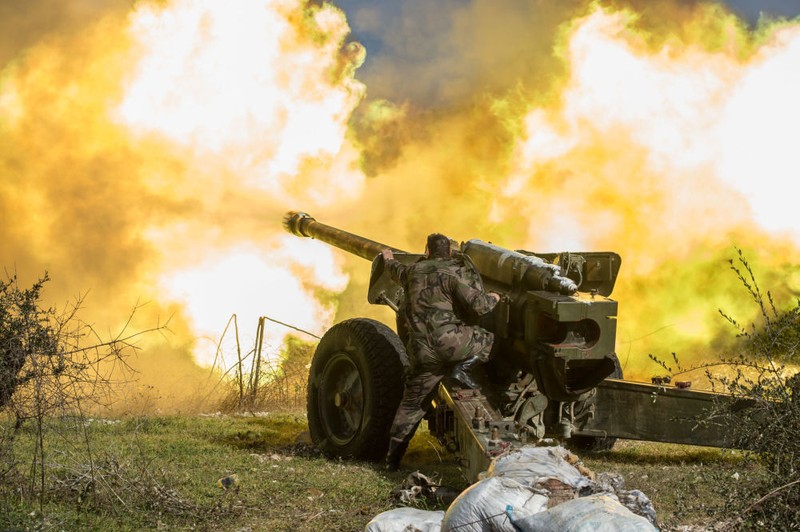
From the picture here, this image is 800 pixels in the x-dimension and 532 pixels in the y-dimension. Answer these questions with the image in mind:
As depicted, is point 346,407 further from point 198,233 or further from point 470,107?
point 470,107

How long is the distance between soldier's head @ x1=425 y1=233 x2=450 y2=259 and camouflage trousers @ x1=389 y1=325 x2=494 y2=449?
0.61 metres

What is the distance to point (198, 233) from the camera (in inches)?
606

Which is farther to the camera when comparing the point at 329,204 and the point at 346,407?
the point at 329,204

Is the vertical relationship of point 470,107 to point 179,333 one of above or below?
above

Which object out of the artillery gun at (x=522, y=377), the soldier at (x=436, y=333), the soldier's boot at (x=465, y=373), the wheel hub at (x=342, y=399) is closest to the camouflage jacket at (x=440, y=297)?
the soldier at (x=436, y=333)

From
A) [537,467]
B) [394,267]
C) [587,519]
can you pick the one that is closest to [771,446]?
[537,467]

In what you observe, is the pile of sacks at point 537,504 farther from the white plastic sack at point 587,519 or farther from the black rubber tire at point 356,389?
the black rubber tire at point 356,389

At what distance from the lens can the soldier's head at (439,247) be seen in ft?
26.4

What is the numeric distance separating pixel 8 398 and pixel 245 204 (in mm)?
9609

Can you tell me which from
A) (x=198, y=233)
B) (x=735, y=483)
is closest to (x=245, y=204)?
(x=198, y=233)

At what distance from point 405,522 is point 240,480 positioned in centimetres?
219

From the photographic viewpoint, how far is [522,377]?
8336 mm

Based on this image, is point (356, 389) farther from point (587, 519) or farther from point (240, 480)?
point (587, 519)

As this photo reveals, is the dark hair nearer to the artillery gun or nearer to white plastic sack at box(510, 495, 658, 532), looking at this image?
the artillery gun
